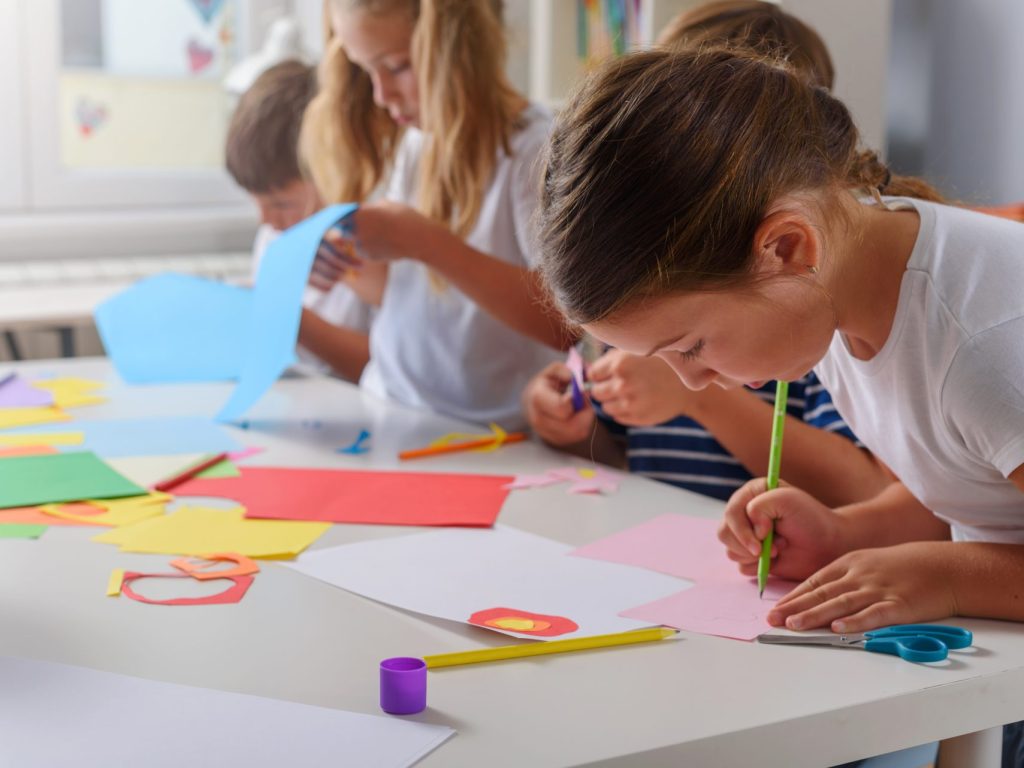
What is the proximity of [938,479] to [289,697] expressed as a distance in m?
0.51

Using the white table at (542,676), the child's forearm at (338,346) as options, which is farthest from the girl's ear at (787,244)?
the child's forearm at (338,346)

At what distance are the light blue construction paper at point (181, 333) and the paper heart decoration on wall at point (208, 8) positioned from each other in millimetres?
1299

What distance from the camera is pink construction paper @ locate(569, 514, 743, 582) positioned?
927 millimetres

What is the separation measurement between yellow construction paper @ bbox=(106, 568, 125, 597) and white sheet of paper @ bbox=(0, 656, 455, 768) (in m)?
0.15

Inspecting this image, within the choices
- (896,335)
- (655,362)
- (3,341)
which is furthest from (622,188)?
(3,341)

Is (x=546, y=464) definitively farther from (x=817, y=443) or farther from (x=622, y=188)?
(x=622, y=188)

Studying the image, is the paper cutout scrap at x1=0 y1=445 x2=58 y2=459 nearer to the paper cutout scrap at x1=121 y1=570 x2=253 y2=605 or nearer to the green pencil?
the paper cutout scrap at x1=121 y1=570 x2=253 y2=605

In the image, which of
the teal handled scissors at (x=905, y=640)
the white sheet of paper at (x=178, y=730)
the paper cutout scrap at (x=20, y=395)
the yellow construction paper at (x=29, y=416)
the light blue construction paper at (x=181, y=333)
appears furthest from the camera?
the light blue construction paper at (x=181, y=333)

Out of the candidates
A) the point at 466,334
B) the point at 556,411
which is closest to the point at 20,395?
the point at 466,334

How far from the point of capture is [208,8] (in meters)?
2.86

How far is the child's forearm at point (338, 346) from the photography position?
6.18 ft

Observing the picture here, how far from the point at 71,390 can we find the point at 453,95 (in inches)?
25.7

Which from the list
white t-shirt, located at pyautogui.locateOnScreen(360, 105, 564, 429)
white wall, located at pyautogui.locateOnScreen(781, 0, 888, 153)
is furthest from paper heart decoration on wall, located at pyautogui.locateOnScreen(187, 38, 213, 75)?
white wall, located at pyautogui.locateOnScreen(781, 0, 888, 153)

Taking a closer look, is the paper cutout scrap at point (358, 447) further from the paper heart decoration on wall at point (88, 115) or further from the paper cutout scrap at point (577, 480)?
the paper heart decoration on wall at point (88, 115)
